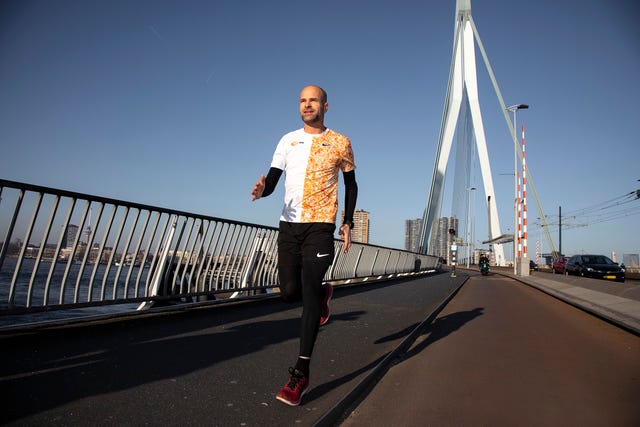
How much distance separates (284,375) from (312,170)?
1422 mm

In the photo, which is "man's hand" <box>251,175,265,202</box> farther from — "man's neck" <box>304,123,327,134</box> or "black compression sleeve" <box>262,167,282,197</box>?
"man's neck" <box>304,123,327,134</box>

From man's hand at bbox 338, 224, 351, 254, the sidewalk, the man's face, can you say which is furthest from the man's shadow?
the man's face

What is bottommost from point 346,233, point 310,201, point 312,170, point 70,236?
point 70,236

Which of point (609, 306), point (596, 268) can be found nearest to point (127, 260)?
point (609, 306)

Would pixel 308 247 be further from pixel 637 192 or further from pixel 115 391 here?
pixel 637 192

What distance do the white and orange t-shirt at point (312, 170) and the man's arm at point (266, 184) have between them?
0.16ft

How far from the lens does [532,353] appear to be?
493 centimetres

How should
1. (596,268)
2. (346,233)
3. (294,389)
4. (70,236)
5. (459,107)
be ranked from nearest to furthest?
(294,389) < (346,233) < (70,236) < (596,268) < (459,107)

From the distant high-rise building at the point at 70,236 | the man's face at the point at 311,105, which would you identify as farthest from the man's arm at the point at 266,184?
the distant high-rise building at the point at 70,236

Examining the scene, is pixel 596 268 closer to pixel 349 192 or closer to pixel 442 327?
pixel 442 327

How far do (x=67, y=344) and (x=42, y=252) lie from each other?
1.17 meters

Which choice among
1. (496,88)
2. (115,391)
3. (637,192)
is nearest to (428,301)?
(115,391)

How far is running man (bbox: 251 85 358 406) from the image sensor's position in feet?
9.99

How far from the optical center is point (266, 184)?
3.33m
